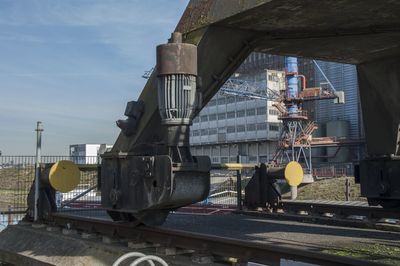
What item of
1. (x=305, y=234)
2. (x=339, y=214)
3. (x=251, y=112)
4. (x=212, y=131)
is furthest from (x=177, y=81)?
(x=212, y=131)

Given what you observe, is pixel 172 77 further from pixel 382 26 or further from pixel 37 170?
pixel 37 170

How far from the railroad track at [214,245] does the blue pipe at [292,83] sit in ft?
196

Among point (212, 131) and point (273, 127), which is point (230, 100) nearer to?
point (212, 131)

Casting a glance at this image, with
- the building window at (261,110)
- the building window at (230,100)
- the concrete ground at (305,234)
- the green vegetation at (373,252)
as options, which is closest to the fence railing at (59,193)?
the concrete ground at (305,234)

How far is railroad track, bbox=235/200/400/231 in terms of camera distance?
11000 mm

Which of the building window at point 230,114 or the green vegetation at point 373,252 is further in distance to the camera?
the building window at point 230,114

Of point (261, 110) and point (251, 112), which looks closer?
point (261, 110)

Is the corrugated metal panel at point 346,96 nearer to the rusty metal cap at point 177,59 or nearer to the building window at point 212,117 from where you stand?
the building window at point 212,117

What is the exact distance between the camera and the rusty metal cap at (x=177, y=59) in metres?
8.16

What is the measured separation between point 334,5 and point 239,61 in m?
2.48

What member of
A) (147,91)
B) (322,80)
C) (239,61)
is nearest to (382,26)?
(239,61)

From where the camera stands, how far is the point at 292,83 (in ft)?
226

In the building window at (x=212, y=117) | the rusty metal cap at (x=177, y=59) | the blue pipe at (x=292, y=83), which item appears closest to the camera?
the rusty metal cap at (x=177, y=59)

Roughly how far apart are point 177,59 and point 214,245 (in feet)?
9.93
